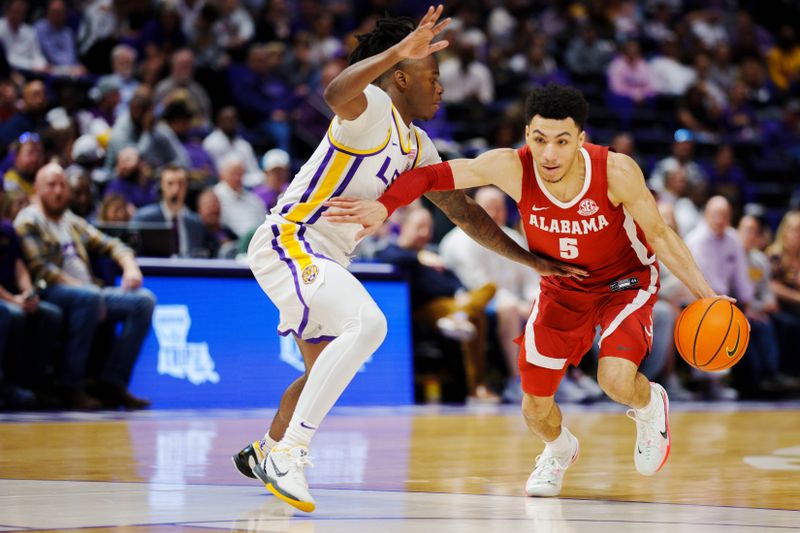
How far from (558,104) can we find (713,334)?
1042 mm

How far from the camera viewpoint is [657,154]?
15.8 meters

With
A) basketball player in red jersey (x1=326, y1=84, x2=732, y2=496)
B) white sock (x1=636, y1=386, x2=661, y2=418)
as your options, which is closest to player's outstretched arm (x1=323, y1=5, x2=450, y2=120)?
basketball player in red jersey (x1=326, y1=84, x2=732, y2=496)

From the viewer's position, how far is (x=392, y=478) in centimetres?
511

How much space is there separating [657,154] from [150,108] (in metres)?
7.51

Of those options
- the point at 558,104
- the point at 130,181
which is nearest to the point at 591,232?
the point at 558,104

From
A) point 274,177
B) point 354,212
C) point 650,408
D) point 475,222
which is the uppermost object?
point 354,212

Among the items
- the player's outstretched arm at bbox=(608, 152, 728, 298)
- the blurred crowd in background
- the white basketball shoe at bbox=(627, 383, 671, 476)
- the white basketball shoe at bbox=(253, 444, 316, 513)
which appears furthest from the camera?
the blurred crowd in background

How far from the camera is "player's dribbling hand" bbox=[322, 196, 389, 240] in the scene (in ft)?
14.3

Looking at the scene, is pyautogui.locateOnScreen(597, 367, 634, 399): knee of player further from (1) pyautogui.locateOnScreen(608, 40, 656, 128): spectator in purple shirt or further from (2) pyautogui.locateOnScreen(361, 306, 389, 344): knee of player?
(1) pyautogui.locateOnScreen(608, 40, 656, 128): spectator in purple shirt

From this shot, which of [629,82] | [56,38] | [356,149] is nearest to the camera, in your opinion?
[356,149]

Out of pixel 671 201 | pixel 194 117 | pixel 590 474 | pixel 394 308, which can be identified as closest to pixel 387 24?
pixel 590 474

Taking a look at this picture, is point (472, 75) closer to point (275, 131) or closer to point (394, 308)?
point (275, 131)

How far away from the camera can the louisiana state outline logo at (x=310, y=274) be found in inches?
169

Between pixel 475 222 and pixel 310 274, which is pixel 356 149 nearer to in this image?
pixel 310 274
